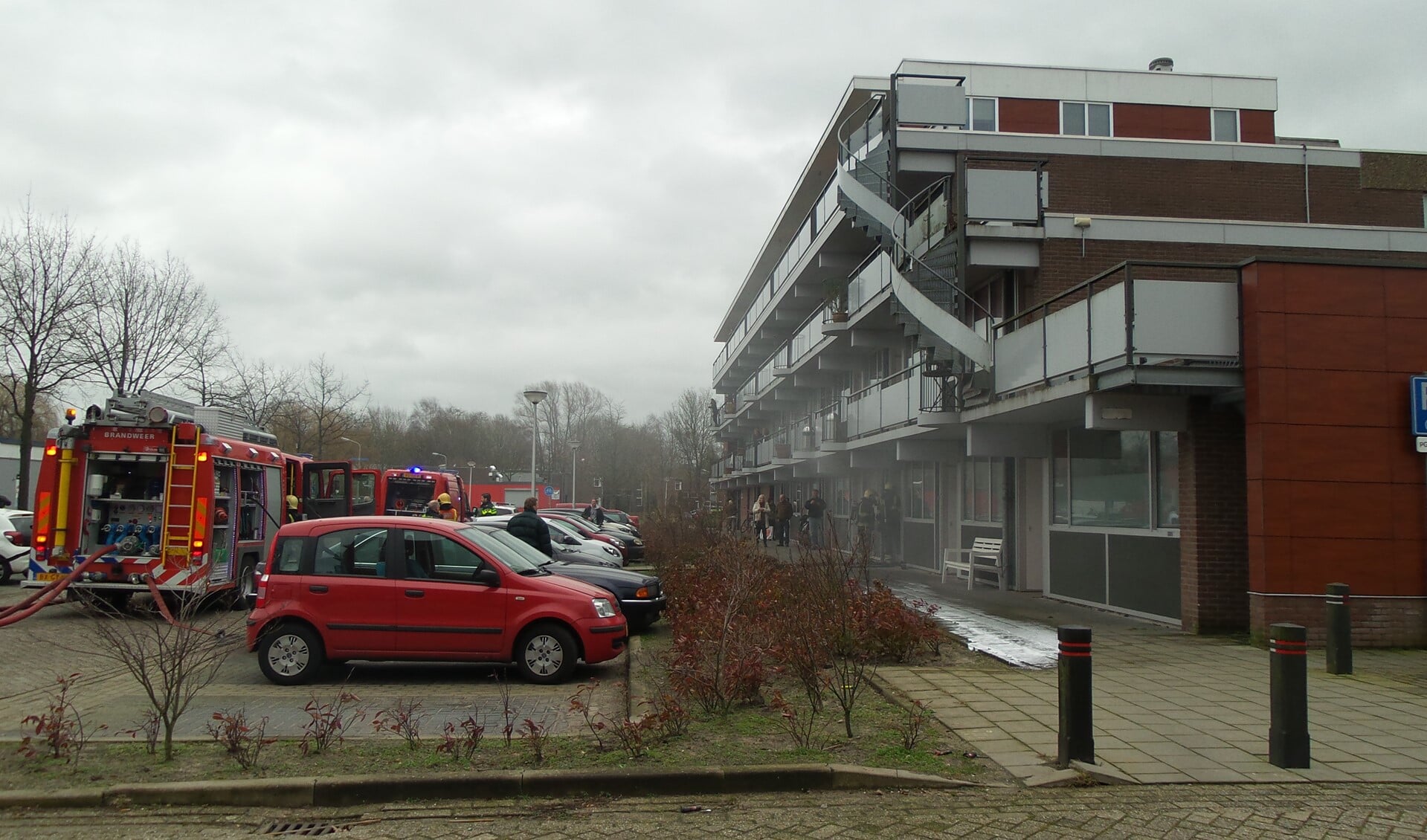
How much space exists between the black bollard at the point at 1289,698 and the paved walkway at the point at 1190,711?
117 mm

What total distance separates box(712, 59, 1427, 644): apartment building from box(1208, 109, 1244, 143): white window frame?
89mm

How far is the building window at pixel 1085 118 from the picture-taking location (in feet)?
101

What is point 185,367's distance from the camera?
32.6m

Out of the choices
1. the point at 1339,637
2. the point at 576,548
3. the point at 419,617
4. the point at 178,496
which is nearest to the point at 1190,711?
the point at 1339,637

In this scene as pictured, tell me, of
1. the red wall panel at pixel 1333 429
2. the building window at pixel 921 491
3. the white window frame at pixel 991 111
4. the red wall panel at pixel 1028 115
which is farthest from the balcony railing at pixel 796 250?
the red wall panel at pixel 1333 429

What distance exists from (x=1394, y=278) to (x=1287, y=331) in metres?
1.45

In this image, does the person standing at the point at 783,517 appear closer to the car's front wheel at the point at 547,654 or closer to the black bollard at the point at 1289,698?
the car's front wheel at the point at 547,654

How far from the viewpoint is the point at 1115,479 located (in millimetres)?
14766

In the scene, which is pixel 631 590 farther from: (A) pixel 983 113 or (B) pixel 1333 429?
(A) pixel 983 113

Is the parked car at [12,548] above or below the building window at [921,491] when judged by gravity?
below

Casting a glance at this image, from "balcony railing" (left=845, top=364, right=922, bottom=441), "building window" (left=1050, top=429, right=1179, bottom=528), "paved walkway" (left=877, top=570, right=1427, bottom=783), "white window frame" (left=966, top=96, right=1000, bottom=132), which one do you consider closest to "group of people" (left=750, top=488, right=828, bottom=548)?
"balcony railing" (left=845, top=364, right=922, bottom=441)

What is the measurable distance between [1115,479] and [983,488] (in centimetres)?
586

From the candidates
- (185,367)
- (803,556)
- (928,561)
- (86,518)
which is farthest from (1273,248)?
(185,367)

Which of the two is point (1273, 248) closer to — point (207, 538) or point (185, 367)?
point (207, 538)
